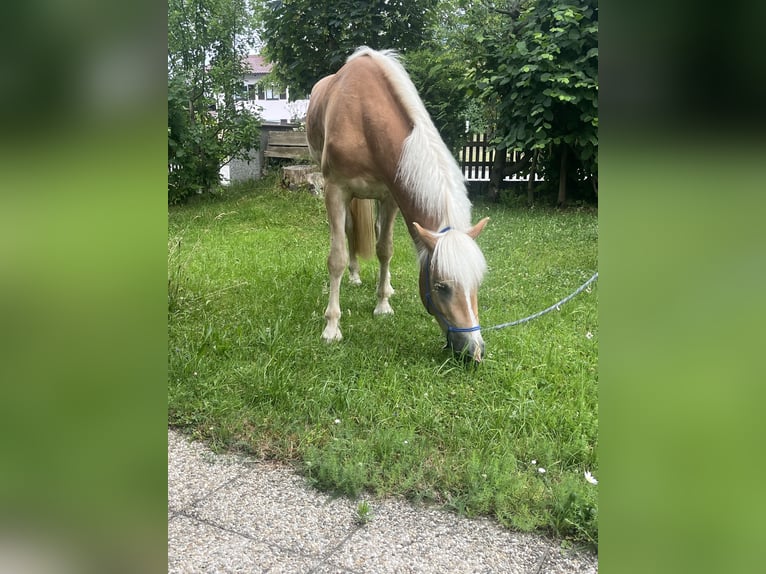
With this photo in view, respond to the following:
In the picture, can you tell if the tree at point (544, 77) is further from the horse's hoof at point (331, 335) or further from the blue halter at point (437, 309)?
the horse's hoof at point (331, 335)

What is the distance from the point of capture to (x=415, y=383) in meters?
2.54

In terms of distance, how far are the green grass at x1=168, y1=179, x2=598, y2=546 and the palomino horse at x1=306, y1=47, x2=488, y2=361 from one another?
252 millimetres

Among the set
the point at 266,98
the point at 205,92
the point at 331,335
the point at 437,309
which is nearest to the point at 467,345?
the point at 437,309

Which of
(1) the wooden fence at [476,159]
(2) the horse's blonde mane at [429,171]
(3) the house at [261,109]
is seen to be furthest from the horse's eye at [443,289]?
(3) the house at [261,109]

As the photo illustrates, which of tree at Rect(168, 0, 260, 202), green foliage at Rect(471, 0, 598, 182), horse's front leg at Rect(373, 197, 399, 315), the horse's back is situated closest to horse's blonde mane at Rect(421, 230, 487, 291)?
green foliage at Rect(471, 0, 598, 182)

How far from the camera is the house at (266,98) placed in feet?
13.2

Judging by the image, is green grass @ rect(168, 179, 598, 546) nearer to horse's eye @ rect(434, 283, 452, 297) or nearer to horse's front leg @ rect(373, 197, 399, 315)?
horse's front leg @ rect(373, 197, 399, 315)

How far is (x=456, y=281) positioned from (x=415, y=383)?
0.51 meters

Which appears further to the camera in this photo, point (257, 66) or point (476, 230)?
point (257, 66)

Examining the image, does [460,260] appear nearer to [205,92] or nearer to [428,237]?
[428,237]

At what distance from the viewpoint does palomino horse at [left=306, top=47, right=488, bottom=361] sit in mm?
2496

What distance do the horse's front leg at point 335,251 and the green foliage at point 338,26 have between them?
991 millimetres
